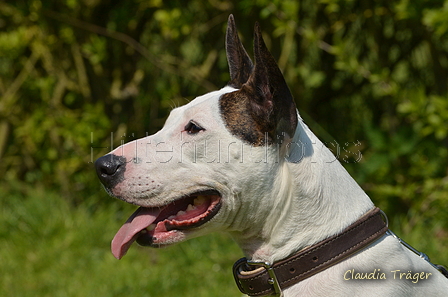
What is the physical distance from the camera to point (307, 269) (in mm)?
2236

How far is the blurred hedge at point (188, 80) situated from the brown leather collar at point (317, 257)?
7.34ft

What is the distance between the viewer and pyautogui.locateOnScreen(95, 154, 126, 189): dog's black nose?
7.69ft

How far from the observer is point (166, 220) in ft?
7.93

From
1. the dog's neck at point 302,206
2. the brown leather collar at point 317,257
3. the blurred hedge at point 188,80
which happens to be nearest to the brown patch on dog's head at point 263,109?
the dog's neck at point 302,206

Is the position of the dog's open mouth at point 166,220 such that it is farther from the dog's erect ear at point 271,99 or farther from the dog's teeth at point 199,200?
the dog's erect ear at point 271,99

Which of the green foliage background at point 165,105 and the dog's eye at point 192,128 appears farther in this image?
the green foliage background at point 165,105

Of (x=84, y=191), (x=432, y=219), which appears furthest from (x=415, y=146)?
(x=84, y=191)

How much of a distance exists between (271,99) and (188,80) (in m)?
3.61

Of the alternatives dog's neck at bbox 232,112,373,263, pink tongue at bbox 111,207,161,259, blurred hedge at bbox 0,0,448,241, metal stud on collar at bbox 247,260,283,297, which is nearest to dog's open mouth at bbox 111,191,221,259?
pink tongue at bbox 111,207,161,259

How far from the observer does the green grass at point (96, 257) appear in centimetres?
407

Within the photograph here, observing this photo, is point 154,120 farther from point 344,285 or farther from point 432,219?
point 344,285

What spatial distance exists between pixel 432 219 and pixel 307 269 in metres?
2.75

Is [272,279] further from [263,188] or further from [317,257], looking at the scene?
[263,188]

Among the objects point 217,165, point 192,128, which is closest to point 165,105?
point 192,128
